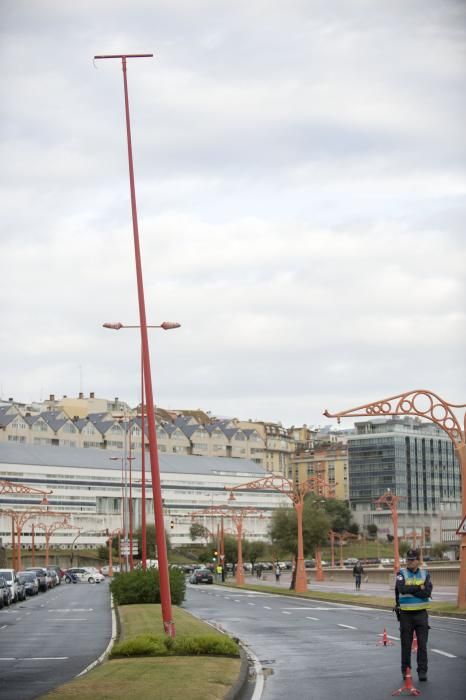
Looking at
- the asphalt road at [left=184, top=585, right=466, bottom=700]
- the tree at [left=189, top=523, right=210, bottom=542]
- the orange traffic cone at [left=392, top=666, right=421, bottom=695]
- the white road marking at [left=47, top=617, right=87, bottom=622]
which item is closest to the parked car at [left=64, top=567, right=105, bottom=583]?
the tree at [left=189, top=523, right=210, bottom=542]

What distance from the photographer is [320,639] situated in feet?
90.4

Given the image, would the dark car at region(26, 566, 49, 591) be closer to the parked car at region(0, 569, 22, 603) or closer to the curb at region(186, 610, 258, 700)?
the parked car at region(0, 569, 22, 603)

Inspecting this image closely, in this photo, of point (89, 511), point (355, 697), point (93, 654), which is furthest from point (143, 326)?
A: point (89, 511)

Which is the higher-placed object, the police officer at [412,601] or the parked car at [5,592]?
the police officer at [412,601]

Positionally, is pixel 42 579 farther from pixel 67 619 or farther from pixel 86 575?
pixel 67 619

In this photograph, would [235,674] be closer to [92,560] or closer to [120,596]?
[120,596]

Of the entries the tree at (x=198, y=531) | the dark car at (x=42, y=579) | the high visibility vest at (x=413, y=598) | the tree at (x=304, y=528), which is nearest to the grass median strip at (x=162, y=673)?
the high visibility vest at (x=413, y=598)

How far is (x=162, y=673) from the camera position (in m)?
17.9

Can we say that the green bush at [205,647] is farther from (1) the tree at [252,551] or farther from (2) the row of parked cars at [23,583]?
(1) the tree at [252,551]

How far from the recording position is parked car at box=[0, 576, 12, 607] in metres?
54.7

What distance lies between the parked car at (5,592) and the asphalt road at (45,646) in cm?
346

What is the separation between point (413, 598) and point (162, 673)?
3.91m

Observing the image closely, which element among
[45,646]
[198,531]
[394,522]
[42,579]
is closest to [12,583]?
[42,579]

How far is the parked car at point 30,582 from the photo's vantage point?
72500 millimetres
